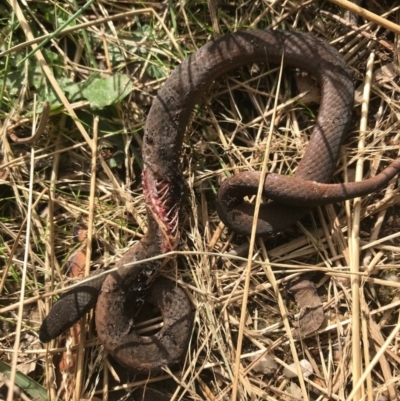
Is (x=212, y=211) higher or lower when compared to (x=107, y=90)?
lower

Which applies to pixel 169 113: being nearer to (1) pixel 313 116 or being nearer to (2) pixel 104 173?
(2) pixel 104 173

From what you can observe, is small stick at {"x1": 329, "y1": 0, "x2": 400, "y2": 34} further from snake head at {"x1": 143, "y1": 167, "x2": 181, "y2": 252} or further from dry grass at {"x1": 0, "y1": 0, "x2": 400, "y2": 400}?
snake head at {"x1": 143, "y1": 167, "x2": 181, "y2": 252}

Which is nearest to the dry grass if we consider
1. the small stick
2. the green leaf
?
the green leaf

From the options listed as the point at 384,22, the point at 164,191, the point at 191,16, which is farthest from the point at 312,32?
the point at 164,191

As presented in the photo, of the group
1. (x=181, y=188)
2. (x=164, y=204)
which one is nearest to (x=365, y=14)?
(x=181, y=188)

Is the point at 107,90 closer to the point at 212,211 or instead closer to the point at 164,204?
the point at 164,204
